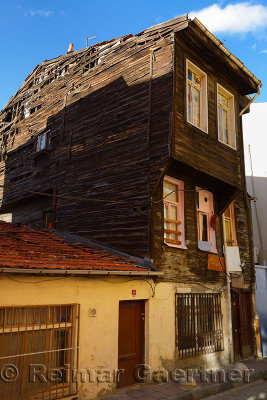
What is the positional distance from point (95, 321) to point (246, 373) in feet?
17.5

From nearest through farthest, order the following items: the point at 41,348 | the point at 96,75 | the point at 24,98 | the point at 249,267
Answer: the point at 41,348, the point at 96,75, the point at 249,267, the point at 24,98

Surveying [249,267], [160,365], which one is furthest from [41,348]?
[249,267]

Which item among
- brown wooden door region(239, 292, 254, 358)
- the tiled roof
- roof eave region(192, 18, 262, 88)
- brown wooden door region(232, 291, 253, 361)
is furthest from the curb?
roof eave region(192, 18, 262, 88)

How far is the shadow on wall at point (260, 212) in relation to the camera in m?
19.0

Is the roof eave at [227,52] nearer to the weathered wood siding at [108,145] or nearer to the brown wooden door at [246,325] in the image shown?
the weathered wood siding at [108,145]

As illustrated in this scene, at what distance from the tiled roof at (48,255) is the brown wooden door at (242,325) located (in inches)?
208

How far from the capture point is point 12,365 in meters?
6.61

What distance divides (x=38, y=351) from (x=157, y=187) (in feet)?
17.4

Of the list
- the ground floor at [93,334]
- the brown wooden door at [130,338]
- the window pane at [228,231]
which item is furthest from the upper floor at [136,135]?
the brown wooden door at [130,338]

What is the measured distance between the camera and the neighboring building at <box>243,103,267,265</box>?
1912cm

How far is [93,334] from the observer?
7.83 meters

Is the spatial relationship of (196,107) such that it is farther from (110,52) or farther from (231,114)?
(110,52)

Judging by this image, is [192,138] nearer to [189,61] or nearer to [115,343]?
[189,61]

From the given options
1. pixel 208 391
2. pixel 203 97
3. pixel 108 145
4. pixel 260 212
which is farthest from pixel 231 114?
pixel 208 391
